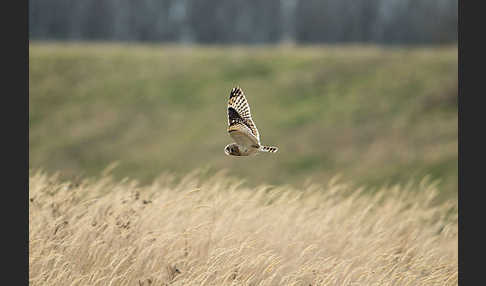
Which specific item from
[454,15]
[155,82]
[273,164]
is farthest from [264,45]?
[273,164]

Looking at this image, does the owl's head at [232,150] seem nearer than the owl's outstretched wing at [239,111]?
Yes

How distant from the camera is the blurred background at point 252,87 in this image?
2503 centimetres

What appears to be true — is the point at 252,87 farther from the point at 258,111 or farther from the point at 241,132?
the point at 241,132

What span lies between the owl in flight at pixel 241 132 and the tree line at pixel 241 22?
3162cm

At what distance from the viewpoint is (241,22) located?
38.4 metres

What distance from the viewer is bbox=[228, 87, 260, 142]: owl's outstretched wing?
162 inches

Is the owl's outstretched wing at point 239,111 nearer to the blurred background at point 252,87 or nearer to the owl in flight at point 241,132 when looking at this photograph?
the owl in flight at point 241,132

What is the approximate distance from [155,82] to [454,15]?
67.9ft

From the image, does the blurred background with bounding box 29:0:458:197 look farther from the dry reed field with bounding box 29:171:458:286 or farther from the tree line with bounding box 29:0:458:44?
the dry reed field with bounding box 29:171:458:286

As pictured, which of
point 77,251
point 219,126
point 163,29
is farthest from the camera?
point 163,29

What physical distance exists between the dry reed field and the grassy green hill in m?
13.4

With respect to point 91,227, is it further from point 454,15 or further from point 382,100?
point 454,15

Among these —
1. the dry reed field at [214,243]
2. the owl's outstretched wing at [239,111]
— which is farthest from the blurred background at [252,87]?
the owl's outstretched wing at [239,111]

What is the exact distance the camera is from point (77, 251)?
6031mm
